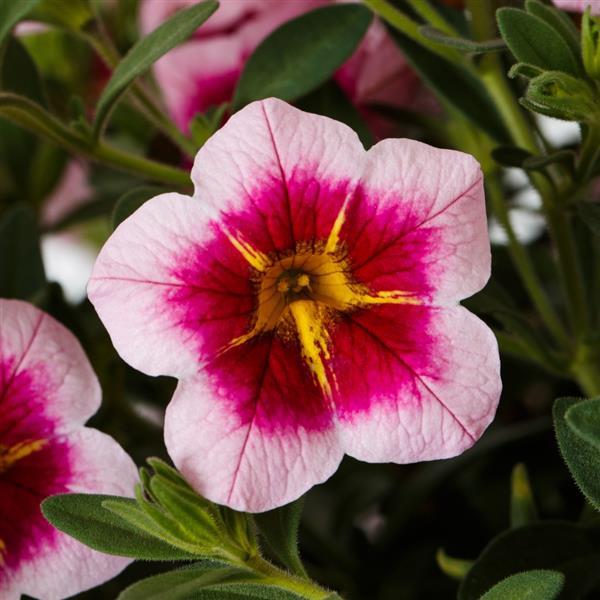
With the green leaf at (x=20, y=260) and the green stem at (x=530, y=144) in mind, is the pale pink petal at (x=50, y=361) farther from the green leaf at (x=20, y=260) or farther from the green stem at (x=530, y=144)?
the green stem at (x=530, y=144)

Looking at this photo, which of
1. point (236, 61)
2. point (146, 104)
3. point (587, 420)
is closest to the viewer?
point (587, 420)

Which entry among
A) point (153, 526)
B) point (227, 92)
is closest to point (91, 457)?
point (153, 526)

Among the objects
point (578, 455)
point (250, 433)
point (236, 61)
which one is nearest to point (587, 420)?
point (578, 455)

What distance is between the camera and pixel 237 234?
63 cm

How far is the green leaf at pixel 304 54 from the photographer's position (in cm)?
83

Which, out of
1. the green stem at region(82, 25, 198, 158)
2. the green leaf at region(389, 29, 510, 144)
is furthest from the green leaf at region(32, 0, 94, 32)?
the green leaf at region(389, 29, 510, 144)

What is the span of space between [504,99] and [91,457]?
1.37 ft

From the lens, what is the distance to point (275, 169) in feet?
2.00

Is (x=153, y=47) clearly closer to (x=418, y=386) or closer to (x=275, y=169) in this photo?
(x=275, y=169)

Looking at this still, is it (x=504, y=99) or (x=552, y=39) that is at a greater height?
(x=552, y=39)

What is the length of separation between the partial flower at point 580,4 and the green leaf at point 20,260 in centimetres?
48

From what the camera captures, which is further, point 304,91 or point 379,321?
point 304,91

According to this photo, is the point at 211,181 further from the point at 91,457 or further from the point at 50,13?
the point at 50,13

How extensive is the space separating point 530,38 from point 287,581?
1.16 feet
